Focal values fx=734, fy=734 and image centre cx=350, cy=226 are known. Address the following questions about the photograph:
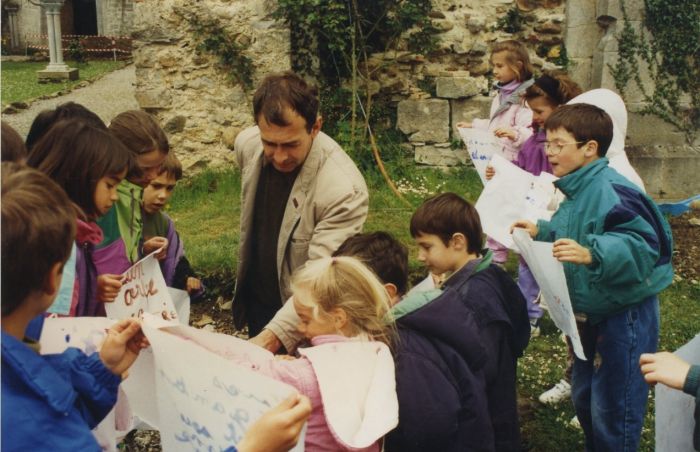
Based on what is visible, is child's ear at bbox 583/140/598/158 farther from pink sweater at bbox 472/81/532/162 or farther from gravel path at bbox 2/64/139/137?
gravel path at bbox 2/64/139/137

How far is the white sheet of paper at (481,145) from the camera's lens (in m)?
4.93

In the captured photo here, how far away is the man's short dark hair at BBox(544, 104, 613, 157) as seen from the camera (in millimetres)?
2998

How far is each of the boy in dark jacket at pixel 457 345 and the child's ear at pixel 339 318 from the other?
20 centimetres

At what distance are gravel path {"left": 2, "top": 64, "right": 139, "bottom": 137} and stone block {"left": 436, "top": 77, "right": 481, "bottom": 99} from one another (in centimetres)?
510

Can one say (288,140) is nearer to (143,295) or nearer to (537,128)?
(143,295)

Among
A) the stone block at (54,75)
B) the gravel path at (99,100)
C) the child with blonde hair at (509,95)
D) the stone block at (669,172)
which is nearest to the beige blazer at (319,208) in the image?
the child with blonde hair at (509,95)

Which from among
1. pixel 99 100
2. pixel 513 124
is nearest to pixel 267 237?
pixel 513 124

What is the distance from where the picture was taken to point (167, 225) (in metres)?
3.31

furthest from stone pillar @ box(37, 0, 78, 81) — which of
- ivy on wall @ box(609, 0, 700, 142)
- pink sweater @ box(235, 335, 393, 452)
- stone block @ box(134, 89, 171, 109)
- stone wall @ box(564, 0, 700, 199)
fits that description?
pink sweater @ box(235, 335, 393, 452)

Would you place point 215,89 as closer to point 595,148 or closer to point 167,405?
point 595,148

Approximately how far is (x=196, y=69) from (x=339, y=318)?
5.74 meters

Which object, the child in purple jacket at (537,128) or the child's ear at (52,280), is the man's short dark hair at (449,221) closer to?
the child's ear at (52,280)

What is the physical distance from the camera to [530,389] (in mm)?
4090

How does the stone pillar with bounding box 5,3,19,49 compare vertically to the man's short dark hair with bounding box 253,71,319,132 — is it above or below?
below
